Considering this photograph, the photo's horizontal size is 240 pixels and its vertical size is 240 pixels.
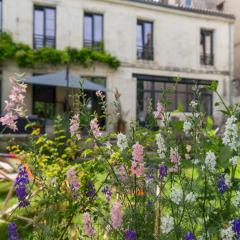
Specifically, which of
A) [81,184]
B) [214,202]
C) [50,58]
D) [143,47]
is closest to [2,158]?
[81,184]

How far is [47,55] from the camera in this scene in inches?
651

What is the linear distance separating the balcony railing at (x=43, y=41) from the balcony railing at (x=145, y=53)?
4.42 meters

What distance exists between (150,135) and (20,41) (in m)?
15.2

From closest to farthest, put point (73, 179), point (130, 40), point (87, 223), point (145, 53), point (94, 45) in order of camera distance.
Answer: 1. point (87, 223)
2. point (73, 179)
3. point (94, 45)
4. point (130, 40)
5. point (145, 53)

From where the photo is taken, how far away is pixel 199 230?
1912 millimetres

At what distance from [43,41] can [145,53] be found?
5.26 m

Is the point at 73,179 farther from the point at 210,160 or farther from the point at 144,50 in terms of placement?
the point at 144,50

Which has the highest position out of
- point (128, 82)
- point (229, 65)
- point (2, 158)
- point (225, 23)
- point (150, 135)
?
point (225, 23)

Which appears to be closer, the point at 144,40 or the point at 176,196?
the point at 176,196

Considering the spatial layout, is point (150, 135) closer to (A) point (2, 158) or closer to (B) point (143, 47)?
(A) point (2, 158)

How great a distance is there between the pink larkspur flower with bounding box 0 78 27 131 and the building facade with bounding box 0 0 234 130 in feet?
42.8

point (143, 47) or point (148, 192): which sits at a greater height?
point (143, 47)

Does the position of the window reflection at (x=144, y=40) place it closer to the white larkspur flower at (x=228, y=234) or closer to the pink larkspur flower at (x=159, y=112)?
the pink larkspur flower at (x=159, y=112)

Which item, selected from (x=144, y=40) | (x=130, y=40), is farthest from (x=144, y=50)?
(x=130, y=40)
